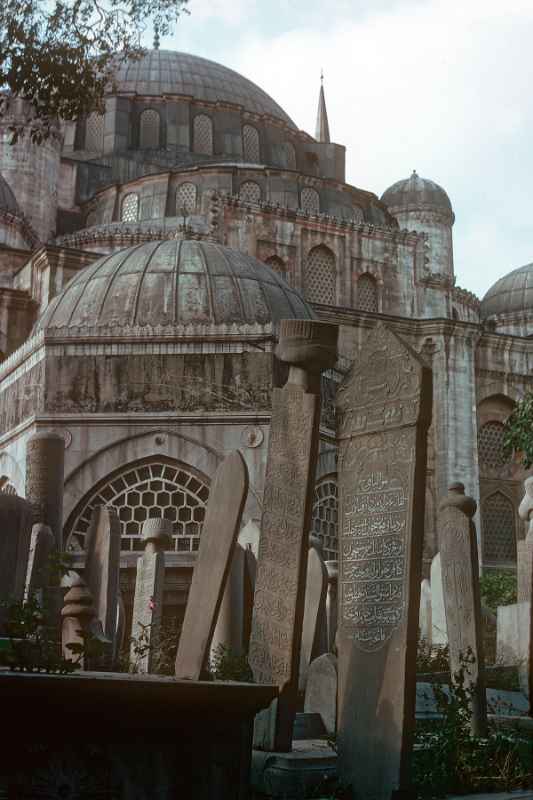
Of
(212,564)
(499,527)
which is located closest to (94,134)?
(499,527)

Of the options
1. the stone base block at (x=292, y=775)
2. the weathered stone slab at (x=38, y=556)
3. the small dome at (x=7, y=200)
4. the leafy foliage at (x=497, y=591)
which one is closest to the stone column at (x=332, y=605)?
the weathered stone slab at (x=38, y=556)

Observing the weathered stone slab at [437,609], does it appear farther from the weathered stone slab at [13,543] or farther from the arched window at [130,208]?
the arched window at [130,208]

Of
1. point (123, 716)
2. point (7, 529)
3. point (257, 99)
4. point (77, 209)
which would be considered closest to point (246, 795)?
point (123, 716)

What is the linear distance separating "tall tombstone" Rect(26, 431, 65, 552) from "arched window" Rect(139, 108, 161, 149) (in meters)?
27.7

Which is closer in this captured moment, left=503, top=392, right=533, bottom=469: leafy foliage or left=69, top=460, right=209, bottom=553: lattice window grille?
left=503, top=392, right=533, bottom=469: leafy foliage

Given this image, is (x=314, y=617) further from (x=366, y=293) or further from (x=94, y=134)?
(x=94, y=134)

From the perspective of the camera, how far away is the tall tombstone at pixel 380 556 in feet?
19.2

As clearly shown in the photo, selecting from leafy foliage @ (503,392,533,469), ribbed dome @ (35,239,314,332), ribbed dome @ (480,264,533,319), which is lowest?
leafy foliage @ (503,392,533,469)

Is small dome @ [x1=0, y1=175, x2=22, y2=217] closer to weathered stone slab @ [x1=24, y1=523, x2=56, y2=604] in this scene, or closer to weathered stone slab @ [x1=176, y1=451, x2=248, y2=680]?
weathered stone slab @ [x1=24, y1=523, x2=56, y2=604]

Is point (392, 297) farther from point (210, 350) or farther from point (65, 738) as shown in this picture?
point (65, 738)

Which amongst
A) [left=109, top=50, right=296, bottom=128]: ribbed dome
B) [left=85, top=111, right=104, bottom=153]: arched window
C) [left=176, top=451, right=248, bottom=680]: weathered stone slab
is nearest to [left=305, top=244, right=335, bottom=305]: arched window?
[left=109, top=50, right=296, bottom=128]: ribbed dome

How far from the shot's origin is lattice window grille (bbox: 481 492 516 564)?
30.0 meters

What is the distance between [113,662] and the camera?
10.2 metres

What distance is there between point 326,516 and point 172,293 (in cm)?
449
